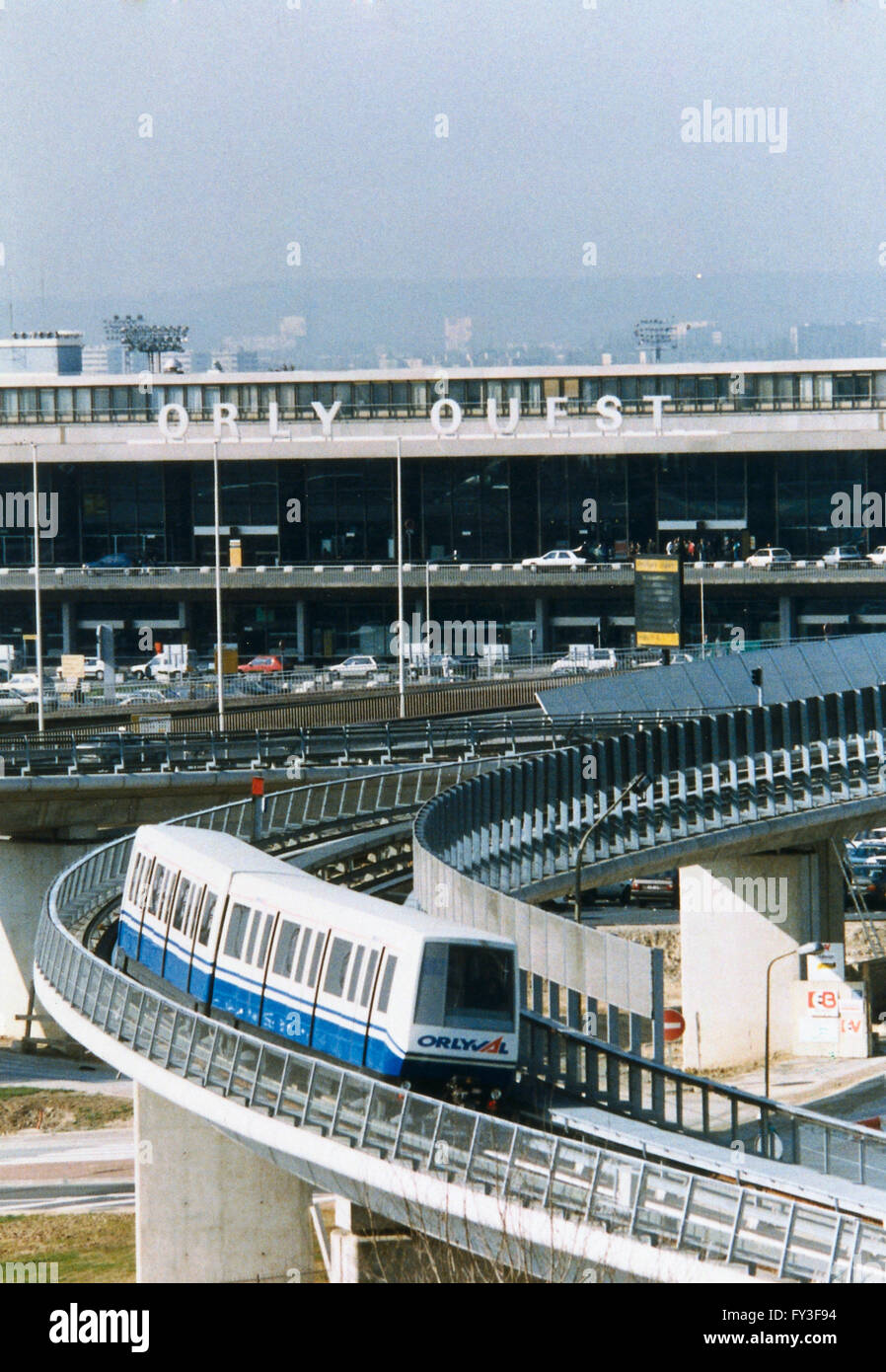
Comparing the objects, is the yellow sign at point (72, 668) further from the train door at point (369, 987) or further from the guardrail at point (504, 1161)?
the train door at point (369, 987)

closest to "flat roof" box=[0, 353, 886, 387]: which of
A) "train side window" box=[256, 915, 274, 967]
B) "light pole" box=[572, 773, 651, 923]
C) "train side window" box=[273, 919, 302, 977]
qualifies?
"light pole" box=[572, 773, 651, 923]

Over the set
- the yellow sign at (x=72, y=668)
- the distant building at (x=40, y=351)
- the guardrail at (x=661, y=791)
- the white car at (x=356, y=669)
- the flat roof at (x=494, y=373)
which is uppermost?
the distant building at (x=40, y=351)

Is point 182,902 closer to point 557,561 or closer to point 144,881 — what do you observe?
point 144,881

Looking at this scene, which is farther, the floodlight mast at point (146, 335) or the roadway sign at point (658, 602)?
the floodlight mast at point (146, 335)

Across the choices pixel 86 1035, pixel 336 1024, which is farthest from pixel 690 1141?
pixel 86 1035

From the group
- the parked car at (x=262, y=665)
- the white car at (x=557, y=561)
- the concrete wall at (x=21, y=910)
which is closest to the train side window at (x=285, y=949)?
the concrete wall at (x=21, y=910)

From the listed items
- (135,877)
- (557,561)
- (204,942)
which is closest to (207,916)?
(204,942)

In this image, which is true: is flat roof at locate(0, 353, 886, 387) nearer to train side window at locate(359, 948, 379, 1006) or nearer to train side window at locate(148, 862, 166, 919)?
train side window at locate(148, 862, 166, 919)
